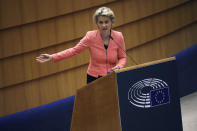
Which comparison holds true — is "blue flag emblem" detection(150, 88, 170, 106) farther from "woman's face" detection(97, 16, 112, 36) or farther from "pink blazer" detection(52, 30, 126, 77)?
"woman's face" detection(97, 16, 112, 36)

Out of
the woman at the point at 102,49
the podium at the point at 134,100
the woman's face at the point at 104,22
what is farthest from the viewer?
the woman at the point at 102,49

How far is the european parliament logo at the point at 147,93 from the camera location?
234cm

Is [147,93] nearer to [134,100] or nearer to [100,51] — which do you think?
[134,100]

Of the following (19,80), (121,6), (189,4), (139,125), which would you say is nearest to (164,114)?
(139,125)

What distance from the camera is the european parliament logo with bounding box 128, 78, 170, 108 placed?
234 centimetres

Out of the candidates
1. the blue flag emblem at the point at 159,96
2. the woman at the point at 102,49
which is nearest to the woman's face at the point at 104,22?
the woman at the point at 102,49

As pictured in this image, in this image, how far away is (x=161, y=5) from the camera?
438 centimetres

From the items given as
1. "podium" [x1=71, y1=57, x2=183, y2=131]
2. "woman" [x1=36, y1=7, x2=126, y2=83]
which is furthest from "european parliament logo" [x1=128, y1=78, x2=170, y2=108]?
"woman" [x1=36, y1=7, x2=126, y2=83]

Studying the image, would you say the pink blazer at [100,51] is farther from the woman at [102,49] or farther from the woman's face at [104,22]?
the woman's face at [104,22]

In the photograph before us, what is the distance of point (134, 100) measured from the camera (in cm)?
235

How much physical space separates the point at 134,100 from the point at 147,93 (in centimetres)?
9

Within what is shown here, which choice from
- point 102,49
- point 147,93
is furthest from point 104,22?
point 147,93

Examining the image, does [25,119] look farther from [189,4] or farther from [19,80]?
[189,4]

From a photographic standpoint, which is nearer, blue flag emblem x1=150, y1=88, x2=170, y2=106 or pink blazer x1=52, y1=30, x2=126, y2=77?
blue flag emblem x1=150, y1=88, x2=170, y2=106
